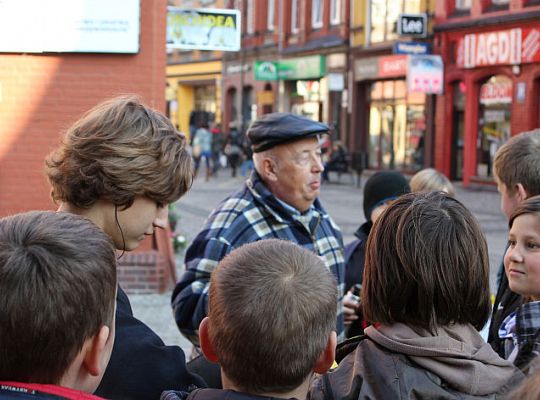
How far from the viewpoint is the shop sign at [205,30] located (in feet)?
31.9

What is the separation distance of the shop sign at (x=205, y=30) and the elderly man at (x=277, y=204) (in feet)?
19.1

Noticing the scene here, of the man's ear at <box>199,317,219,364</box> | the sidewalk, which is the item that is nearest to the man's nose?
the man's ear at <box>199,317,219,364</box>

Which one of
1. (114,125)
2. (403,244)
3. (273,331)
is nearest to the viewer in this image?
(273,331)

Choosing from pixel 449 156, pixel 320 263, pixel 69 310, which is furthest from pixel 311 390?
pixel 449 156

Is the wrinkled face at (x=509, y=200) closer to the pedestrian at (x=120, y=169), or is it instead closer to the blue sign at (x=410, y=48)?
the pedestrian at (x=120, y=169)

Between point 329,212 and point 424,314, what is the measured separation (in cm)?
1664

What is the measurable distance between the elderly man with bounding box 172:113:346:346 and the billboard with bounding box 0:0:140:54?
4.53 metres

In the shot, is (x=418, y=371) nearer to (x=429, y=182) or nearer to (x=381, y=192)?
(x=381, y=192)

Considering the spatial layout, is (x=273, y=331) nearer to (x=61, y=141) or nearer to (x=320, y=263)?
(x=320, y=263)

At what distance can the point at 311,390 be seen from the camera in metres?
2.37

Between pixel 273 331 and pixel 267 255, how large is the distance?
21cm

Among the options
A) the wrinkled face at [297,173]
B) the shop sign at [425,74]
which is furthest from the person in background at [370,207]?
the shop sign at [425,74]

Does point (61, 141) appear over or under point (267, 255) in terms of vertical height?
over

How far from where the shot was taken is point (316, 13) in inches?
1410
